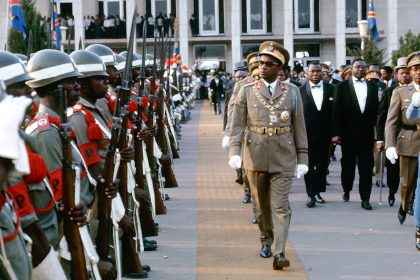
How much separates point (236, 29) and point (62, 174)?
5966cm

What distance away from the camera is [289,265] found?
905 cm

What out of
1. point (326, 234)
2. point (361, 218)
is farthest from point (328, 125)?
point (326, 234)

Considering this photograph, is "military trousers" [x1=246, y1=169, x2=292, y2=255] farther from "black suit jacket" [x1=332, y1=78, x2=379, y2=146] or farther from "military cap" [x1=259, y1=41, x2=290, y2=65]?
"black suit jacket" [x1=332, y1=78, x2=379, y2=146]

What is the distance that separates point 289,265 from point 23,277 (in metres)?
5.01

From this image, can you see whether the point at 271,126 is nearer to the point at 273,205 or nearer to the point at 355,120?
the point at 273,205

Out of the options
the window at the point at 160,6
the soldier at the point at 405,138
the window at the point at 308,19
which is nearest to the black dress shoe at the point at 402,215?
the soldier at the point at 405,138

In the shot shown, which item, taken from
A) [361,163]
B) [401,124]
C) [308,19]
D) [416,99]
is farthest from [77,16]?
[416,99]

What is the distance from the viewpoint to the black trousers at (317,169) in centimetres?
1344

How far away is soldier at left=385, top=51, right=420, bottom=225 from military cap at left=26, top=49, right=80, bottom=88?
6.05 m

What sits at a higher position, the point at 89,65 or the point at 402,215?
the point at 89,65

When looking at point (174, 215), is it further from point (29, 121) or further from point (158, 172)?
point (29, 121)

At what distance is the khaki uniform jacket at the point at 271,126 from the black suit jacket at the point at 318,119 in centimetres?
443

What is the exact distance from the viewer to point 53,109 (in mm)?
5816

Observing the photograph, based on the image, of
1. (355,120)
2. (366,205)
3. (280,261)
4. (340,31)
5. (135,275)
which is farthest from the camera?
(340,31)
